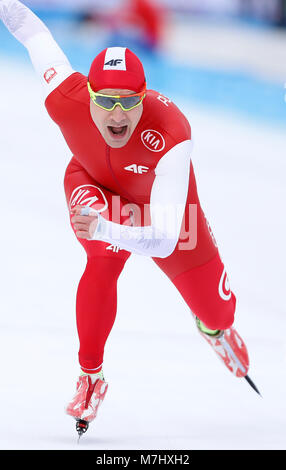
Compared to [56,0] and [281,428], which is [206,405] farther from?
[56,0]

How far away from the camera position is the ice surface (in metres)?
3.47

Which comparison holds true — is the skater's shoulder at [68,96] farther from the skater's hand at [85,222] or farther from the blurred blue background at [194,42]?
the blurred blue background at [194,42]

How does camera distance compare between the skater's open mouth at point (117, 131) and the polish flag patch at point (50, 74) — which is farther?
the polish flag patch at point (50, 74)

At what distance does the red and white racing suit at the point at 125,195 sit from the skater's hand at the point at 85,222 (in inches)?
2.3

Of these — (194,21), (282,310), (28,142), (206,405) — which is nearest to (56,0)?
(194,21)

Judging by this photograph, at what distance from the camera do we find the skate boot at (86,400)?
331 cm

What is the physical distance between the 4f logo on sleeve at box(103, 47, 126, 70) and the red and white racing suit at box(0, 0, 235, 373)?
0.24 m

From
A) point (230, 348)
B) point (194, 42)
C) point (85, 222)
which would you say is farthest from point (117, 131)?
point (194, 42)

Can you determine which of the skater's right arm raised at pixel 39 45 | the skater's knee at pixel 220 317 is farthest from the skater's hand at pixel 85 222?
the skater's knee at pixel 220 317

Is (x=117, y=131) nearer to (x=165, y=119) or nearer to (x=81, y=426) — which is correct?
(x=165, y=119)

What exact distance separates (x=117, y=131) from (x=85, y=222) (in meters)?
0.46

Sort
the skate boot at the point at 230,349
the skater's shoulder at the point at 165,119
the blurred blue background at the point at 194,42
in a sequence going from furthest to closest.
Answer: the blurred blue background at the point at 194,42 → the skate boot at the point at 230,349 → the skater's shoulder at the point at 165,119

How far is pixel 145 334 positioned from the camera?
4.41m

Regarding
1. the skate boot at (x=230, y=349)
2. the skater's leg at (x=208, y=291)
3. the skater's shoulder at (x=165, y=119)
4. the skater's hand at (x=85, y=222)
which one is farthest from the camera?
the skate boot at (x=230, y=349)
